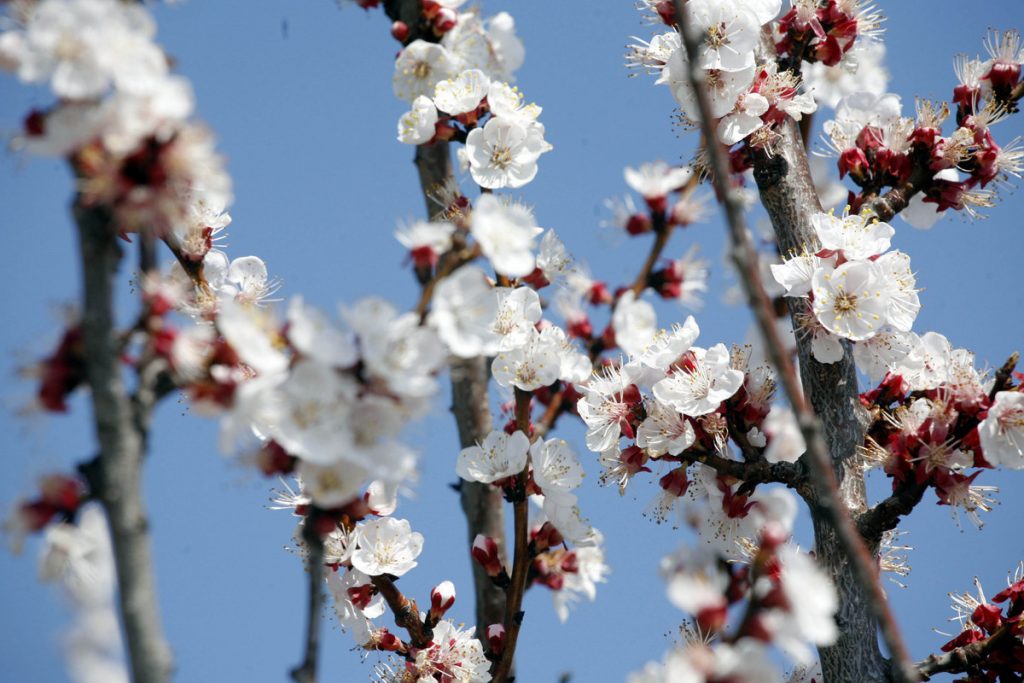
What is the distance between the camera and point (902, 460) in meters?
2.83

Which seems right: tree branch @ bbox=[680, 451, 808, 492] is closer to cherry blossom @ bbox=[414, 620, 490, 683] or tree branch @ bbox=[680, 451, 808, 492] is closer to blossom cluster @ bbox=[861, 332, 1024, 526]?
blossom cluster @ bbox=[861, 332, 1024, 526]

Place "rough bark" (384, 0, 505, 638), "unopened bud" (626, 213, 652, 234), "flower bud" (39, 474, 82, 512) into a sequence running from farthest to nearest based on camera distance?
"rough bark" (384, 0, 505, 638), "unopened bud" (626, 213, 652, 234), "flower bud" (39, 474, 82, 512)

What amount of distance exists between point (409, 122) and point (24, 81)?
1.54 metres

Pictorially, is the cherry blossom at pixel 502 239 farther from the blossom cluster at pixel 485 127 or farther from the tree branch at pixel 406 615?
the tree branch at pixel 406 615

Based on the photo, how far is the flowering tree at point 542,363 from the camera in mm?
1557

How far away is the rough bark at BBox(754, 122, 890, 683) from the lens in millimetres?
2715

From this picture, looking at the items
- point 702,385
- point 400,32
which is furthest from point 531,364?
point 400,32

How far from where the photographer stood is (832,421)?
2.94 meters

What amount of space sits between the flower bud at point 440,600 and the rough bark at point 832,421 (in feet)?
3.33

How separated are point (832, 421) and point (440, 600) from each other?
3.96 ft

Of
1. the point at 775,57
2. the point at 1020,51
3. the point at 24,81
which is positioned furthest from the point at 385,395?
the point at 1020,51

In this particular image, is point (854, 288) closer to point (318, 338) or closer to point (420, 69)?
point (420, 69)

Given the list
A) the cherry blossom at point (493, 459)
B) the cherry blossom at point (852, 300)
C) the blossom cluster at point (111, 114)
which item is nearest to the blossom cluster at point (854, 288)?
the cherry blossom at point (852, 300)

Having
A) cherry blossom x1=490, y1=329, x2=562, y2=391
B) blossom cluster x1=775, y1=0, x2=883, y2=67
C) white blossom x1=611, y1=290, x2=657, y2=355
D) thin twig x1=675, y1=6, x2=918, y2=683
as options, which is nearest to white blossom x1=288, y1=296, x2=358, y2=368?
thin twig x1=675, y1=6, x2=918, y2=683
